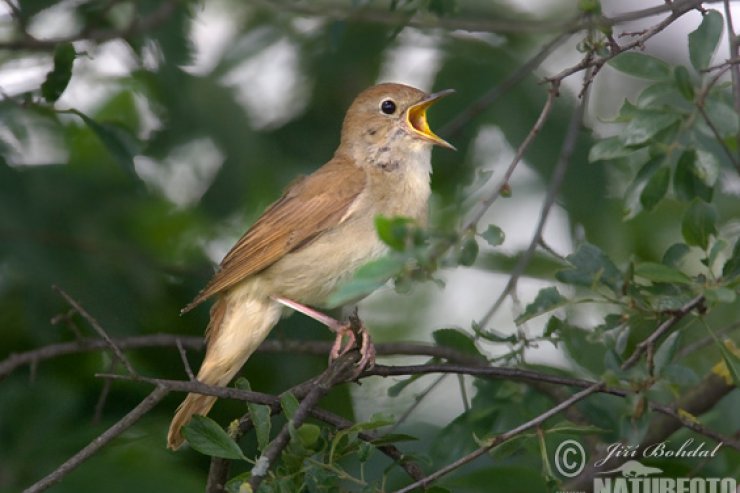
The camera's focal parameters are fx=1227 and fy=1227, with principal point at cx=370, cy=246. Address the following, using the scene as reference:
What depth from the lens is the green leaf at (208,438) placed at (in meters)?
3.48

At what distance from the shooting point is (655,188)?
12.3 ft

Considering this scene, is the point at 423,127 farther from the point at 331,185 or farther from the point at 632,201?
the point at 632,201

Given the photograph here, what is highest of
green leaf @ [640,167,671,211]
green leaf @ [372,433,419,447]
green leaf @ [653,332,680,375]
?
green leaf @ [640,167,671,211]

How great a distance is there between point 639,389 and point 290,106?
9.99 feet

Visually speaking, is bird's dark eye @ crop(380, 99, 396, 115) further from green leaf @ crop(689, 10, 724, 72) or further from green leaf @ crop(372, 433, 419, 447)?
green leaf @ crop(372, 433, 419, 447)

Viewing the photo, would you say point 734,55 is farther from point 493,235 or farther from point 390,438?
point 390,438

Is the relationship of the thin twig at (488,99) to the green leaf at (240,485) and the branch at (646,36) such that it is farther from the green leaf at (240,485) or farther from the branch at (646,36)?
the green leaf at (240,485)

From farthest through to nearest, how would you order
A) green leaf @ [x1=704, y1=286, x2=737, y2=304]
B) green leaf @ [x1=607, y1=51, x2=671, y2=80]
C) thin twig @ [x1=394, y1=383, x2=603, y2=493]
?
green leaf @ [x1=607, y1=51, x2=671, y2=80] < thin twig @ [x1=394, y1=383, x2=603, y2=493] < green leaf @ [x1=704, y1=286, x2=737, y2=304]

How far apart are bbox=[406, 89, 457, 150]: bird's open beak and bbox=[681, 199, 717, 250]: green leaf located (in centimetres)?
184

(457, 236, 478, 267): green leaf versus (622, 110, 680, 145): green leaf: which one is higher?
(622, 110, 680, 145): green leaf

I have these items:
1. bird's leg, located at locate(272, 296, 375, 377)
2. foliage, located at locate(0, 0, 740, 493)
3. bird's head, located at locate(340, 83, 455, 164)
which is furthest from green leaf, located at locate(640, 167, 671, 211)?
bird's head, located at locate(340, 83, 455, 164)

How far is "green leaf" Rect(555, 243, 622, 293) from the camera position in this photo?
3369 mm

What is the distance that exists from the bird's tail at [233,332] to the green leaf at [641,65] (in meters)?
1.96

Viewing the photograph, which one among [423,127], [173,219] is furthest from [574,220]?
[173,219]
